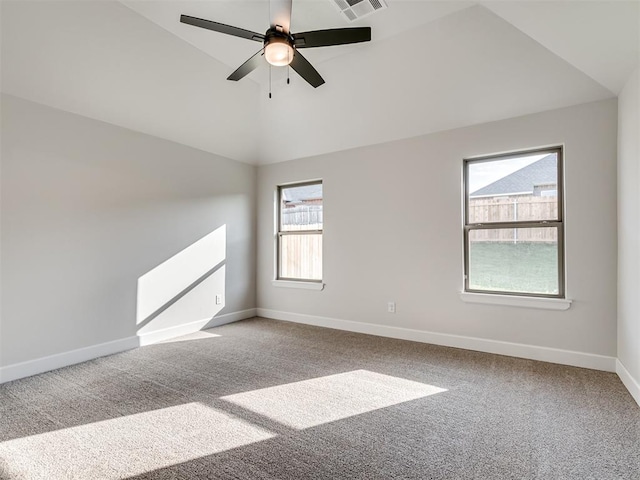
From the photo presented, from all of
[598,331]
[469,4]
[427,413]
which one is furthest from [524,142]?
[427,413]

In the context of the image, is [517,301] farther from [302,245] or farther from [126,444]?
[126,444]

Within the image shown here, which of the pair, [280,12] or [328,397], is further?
[328,397]

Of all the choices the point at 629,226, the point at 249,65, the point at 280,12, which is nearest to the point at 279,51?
the point at 280,12

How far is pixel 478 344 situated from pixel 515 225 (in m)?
1.38

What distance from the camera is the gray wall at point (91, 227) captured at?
2920mm

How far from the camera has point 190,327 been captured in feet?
14.6

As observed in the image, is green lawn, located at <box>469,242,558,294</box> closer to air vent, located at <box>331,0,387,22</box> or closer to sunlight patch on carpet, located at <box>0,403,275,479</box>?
air vent, located at <box>331,0,387,22</box>

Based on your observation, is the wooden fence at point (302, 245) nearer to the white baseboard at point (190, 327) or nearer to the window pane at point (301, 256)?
the window pane at point (301, 256)

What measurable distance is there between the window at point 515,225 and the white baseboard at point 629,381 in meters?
0.73

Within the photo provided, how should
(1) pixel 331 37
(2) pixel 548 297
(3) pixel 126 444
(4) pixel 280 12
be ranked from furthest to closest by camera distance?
1. (2) pixel 548 297
2. (1) pixel 331 37
3. (4) pixel 280 12
4. (3) pixel 126 444

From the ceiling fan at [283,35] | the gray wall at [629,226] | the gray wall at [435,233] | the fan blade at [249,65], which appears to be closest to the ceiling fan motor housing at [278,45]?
the ceiling fan at [283,35]

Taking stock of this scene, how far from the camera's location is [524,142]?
134 inches

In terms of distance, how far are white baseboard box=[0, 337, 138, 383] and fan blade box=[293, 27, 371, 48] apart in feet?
11.7

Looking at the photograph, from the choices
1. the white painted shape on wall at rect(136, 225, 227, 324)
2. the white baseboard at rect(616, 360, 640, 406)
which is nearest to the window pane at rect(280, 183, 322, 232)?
the white painted shape on wall at rect(136, 225, 227, 324)
